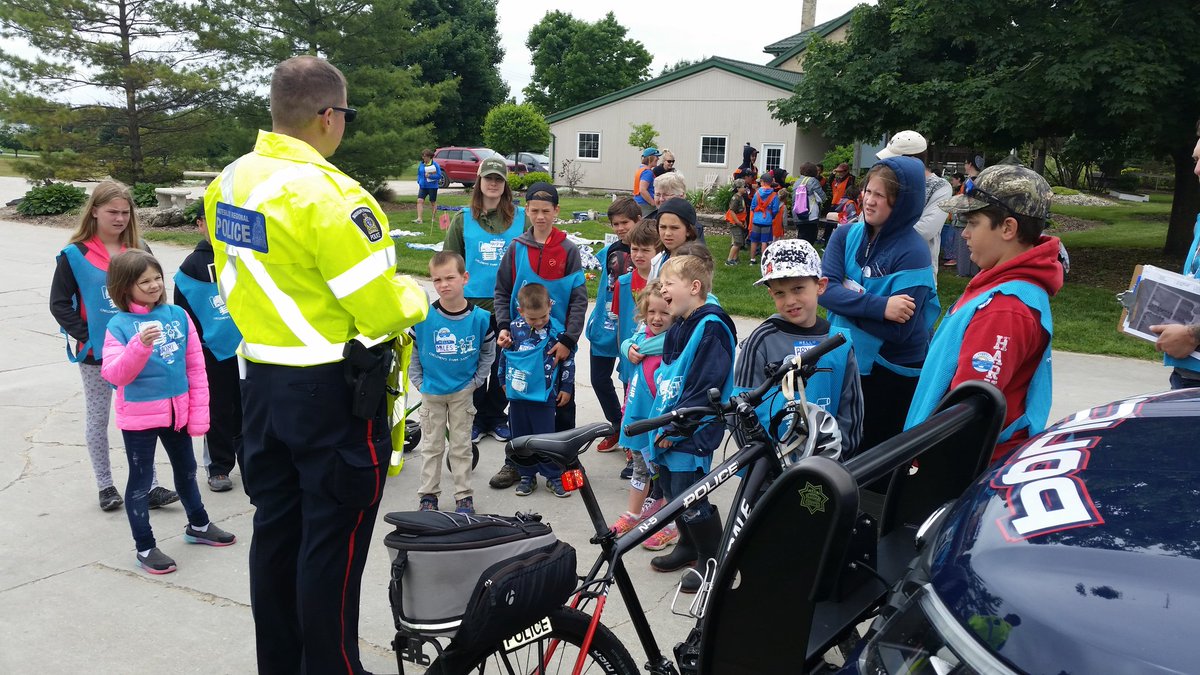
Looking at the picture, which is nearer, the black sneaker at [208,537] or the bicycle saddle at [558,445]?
the bicycle saddle at [558,445]

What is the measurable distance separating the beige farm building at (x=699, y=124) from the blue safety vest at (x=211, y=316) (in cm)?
2668

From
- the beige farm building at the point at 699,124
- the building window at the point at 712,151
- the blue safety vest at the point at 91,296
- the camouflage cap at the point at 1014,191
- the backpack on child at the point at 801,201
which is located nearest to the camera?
Result: the camouflage cap at the point at 1014,191

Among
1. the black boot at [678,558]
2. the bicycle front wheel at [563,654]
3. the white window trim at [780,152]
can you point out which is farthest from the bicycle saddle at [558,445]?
the white window trim at [780,152]

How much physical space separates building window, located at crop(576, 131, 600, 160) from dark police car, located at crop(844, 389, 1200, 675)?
115 feet

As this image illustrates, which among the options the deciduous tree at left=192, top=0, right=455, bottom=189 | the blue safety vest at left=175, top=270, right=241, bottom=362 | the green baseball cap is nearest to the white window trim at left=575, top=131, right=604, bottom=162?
the deciduous tree at left=192, top=0, right=455, bottom=189

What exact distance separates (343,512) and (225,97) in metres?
23.2

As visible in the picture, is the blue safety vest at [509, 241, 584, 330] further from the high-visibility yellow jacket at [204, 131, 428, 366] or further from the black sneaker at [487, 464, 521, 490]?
the high-visibility yellow jacket at [204, 131, 428, 366]

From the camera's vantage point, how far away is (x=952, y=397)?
2.78 metres

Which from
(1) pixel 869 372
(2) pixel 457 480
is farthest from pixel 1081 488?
(2) pixel 457 480

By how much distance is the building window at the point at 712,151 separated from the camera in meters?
33.0

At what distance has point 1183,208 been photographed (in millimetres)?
15062

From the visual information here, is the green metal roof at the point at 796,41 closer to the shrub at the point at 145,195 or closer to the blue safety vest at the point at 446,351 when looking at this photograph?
the shrub at the point at 145,195

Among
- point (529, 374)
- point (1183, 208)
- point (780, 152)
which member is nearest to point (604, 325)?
point (529, 374)

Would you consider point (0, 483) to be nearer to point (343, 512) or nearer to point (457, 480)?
point (457, 480)
